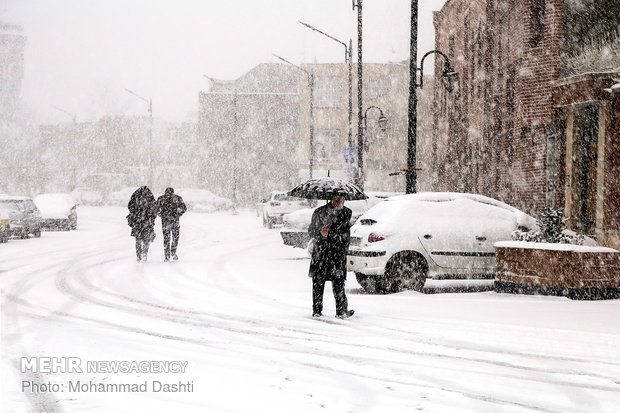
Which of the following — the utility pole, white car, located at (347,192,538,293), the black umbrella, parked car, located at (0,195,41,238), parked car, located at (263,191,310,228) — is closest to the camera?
the black umbrella

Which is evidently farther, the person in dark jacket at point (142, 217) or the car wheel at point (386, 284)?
Result: the person in dark jacket at point (142, 217)

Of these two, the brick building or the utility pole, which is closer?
the brick building

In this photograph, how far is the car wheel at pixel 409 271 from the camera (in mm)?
13695

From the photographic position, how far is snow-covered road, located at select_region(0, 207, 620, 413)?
6.36 meters

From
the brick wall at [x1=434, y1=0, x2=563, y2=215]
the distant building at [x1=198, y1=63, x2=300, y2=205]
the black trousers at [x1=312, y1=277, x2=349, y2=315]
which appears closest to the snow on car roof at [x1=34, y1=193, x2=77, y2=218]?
the brick wall at [x1=434, y1=0, x2=563, y2=215]

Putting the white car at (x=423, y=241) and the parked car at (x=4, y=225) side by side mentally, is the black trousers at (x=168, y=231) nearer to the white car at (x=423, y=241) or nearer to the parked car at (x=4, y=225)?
the white car at (x=423, y=241)

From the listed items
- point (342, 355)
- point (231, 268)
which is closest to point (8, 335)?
point (342, 355)

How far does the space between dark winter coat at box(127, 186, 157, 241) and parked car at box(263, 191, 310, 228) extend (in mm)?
16473

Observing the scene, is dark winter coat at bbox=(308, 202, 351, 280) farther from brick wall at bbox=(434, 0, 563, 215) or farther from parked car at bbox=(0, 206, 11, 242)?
parked car at bbox=(0, 206, 11, 242)

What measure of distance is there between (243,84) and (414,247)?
67.5 meters

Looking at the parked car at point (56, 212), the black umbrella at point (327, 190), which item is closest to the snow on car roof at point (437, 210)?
the black umbrella at point (327, 190)

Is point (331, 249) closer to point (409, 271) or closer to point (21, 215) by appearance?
point (409, 271)

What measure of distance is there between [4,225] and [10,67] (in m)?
87.2

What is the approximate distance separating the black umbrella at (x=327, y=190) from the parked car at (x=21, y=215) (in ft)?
57.6
